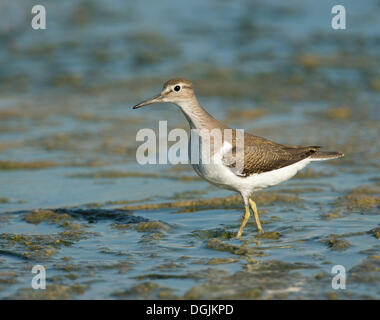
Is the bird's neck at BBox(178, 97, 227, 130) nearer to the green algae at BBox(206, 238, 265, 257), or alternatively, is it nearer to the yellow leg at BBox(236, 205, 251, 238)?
the yellow leg at BBox(236, 205, 251, 238)

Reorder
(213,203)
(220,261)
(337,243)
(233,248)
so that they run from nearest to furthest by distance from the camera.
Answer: (220,261)
(337,243)
(233,248)
(213,203)

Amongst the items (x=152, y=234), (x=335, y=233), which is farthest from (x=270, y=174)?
(x=152, y=234)

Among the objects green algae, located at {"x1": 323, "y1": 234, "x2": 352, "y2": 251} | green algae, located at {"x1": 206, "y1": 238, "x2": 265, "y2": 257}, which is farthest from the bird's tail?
green algae, located at {"x1": 206, "y1": 238, "x2": 265, "y2": 257}

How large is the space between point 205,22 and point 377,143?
882 cm

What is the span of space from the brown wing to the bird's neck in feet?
1.37

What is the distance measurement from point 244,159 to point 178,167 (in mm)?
3134

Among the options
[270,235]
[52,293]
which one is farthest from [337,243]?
[52,293]

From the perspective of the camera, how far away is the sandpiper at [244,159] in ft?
25.7

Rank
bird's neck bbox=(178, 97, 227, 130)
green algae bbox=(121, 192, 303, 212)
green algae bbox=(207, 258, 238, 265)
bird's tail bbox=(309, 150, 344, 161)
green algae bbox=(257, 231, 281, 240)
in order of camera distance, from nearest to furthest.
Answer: green algae bbox=(207, 258, 238, 265), green algae bbox=(257, 231, 281, 240), bird's neck bbox=(178, 97, 227, 130), bird's tail bbox=(309, 150, 344, 161), green algae bbox=(121, 192, 303, 212)

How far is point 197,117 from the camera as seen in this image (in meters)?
8.22

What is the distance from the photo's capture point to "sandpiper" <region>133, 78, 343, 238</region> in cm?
782

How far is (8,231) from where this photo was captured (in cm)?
822

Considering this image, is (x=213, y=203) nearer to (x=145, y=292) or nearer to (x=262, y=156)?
(x=262, y=156)

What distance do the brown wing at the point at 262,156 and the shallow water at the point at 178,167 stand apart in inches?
30.9
